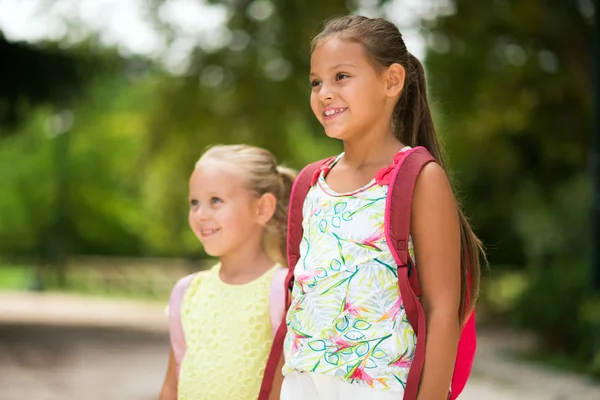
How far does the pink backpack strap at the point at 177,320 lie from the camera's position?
3031 millimetres

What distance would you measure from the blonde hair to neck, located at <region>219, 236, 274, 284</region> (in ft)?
0.21

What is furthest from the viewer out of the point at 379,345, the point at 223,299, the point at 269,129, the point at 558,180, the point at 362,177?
the point at 558,180

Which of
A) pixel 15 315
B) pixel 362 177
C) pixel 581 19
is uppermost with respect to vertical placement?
pixel 581 19

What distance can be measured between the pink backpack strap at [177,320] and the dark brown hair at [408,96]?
3.25 feet

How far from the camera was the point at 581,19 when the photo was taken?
12461 mm

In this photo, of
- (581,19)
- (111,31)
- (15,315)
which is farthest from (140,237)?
(581,19)

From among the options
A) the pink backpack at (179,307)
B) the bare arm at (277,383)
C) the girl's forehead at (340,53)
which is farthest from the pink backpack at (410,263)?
the pink backpack at (179,307)

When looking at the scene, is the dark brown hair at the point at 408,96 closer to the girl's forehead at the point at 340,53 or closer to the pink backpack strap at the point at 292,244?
the girl's forehead at the point at 340,53

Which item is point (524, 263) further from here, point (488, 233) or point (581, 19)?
point (581, 19)

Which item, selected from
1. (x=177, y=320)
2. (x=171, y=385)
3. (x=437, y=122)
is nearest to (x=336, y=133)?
(x=177, y=320)

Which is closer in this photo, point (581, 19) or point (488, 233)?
point (581, 19)

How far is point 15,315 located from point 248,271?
1680 cm

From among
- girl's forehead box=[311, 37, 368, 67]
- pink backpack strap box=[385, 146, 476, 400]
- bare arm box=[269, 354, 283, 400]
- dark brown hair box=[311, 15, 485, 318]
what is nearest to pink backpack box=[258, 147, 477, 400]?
pink backpack strap box=[385, 146, 476, 400]

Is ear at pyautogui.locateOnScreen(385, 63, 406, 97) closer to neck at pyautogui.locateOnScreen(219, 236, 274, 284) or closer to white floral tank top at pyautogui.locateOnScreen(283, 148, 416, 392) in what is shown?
white floral tank top at pyautogui.locateOnScreen(283, 148, 416, 392)
